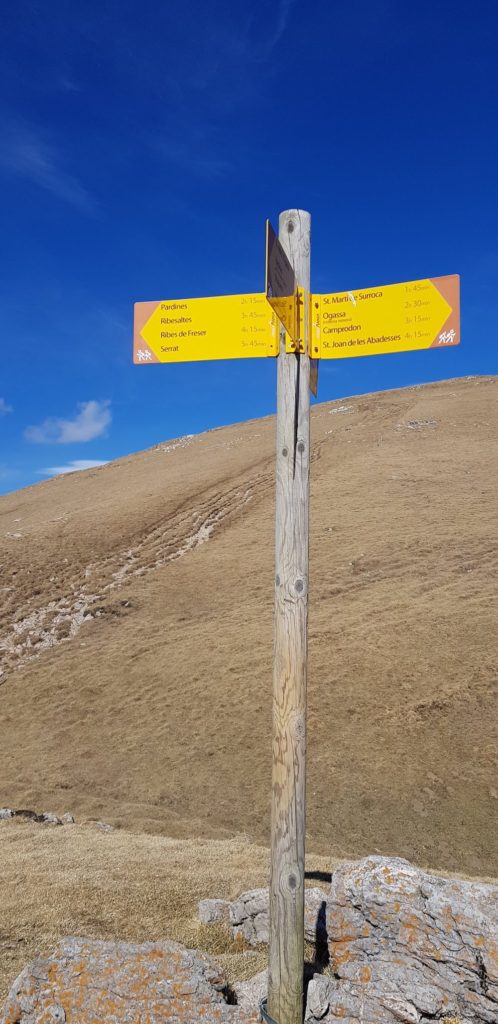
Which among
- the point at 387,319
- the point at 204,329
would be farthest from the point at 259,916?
the point at 387,319

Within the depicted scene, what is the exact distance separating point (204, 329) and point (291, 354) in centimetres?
63

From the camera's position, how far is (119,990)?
3385 mm

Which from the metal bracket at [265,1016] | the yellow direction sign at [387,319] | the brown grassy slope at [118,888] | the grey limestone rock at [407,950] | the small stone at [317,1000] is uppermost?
the yellow direction sign at [387,319]

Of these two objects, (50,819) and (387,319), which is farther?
(50,819)

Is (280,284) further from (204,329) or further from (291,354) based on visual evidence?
(204,329)

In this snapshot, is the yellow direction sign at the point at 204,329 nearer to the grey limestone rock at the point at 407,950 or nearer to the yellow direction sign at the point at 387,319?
the yellow direction sign at the point at 387,319

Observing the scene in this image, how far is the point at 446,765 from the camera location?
1274cm

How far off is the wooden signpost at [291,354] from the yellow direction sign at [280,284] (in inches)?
0.4

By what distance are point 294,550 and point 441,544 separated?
2193cm

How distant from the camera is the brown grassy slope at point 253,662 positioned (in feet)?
38.7

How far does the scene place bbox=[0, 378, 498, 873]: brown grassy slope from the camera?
11.8 metres

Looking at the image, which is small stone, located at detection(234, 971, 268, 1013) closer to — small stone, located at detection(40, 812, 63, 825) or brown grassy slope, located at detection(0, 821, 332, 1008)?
brown grassy slope, located at detection(0, 821, 332, 1008)

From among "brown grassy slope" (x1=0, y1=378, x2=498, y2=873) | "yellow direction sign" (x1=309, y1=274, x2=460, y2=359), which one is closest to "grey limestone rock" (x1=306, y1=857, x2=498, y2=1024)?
"yellow direction sign" (x1=309, y1=274, x2=460, y2=359)

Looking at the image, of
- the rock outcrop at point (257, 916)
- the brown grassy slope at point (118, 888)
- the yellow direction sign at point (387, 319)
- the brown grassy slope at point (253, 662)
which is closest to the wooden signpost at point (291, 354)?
the yellow direction sign at point (387, 319)
